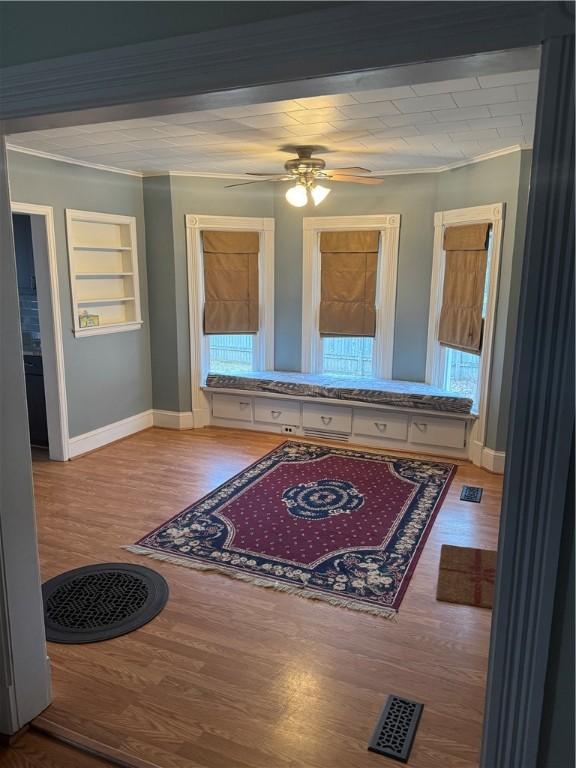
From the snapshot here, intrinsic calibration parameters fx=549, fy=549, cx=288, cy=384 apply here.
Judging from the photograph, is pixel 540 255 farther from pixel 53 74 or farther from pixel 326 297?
pixel 326 297

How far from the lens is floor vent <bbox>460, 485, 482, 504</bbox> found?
425 cm

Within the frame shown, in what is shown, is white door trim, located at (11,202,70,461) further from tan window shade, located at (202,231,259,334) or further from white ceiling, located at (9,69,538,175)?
tan window shade, located at (202,231,259,334)

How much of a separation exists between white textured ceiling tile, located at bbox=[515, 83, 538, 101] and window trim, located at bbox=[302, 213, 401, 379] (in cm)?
253

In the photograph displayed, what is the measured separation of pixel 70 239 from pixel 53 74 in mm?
3455

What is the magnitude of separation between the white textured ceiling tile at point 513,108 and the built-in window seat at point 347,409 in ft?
8.18

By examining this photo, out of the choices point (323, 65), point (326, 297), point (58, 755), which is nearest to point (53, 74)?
point (323, 65)

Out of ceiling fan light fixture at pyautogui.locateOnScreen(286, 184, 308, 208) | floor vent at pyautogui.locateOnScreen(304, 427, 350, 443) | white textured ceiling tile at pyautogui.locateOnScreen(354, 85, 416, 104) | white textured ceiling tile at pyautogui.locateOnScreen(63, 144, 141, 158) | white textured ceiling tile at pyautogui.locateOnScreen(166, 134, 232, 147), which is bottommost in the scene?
floor vent at pyautogui.locateOnScreen(304, 427, 350, 443)

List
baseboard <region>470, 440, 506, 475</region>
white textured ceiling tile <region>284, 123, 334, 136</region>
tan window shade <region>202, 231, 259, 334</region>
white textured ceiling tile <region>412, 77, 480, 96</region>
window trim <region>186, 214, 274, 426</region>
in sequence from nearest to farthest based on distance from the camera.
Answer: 1. white textured ceiling tile <region>412, 77, 480, 96</region>
2. white textured ceiling tile <region>284, 123, 334, 136</region>
3. baseboard <region>470, 440, 506, 475</region>
4. window trim <region>186, 214, 274, 426</region>
5. tan window shade <region>202, 231, 259, 334</region>

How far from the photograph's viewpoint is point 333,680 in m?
2.39

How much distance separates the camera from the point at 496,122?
348cm

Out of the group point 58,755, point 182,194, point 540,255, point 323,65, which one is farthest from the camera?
point 182,194

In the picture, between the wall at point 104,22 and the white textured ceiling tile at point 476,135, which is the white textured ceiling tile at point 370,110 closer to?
the white textured ceiling tile at point 476,135

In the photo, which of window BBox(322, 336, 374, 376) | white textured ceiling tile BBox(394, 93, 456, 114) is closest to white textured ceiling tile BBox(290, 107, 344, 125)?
white textured ceiling tile BBox(394, 93, 456, 114)

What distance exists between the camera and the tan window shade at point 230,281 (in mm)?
5816
